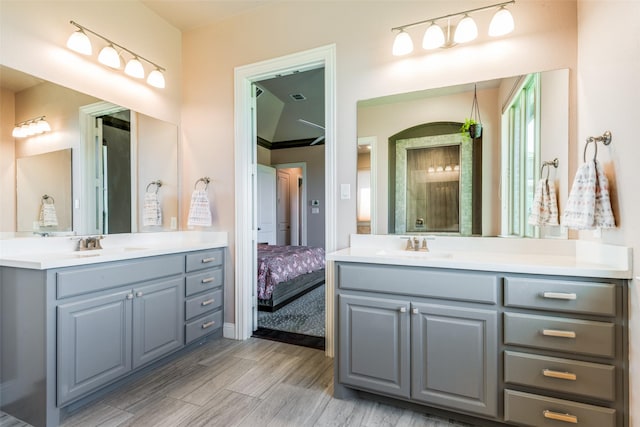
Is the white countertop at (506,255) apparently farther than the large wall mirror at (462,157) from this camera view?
No

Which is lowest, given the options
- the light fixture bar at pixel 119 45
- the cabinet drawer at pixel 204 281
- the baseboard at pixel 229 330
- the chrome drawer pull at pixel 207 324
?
the baseboard at pixel 229 330

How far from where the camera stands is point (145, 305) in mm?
2033

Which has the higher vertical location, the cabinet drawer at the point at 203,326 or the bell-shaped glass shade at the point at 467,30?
the bell-shaped glass shade at the point at 467,30

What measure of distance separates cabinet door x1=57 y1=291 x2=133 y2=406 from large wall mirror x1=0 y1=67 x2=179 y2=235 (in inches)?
27.1

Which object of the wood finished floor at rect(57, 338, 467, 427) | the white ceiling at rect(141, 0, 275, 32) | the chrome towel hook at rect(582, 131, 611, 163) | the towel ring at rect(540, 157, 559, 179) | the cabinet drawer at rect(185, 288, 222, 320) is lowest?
the wood finished floor at rect(57, 338, 467, 427)

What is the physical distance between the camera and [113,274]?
72.2 inches

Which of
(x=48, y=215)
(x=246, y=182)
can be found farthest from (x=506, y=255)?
(x=48, y=215)

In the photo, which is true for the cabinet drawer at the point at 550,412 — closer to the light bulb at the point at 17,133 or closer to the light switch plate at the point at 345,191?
the light switch plate at the point at 345,191

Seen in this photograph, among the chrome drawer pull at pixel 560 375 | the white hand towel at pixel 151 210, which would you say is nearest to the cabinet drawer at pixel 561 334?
the chrome drawer pull at pixel 560 375

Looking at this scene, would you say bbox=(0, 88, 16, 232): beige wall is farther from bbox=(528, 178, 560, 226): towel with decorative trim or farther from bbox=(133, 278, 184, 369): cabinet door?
bbox=(528, 178, 560, 226): towel with decorative trim

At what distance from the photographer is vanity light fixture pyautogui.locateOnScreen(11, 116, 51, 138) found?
1.86m

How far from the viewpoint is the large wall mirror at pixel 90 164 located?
6.20ft

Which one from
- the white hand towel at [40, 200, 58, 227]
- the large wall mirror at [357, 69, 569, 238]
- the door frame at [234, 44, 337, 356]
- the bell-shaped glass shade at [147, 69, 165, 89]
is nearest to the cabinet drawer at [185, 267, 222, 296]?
the door frame at [234, 44, 337, 356]

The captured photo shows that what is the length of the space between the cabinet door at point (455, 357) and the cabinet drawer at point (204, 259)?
1.72 meters
